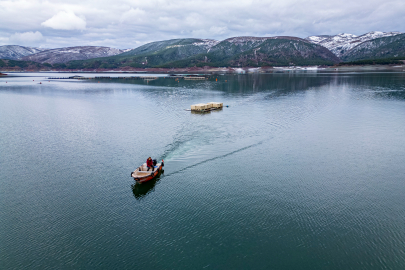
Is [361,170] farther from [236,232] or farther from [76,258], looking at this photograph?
[76,258]

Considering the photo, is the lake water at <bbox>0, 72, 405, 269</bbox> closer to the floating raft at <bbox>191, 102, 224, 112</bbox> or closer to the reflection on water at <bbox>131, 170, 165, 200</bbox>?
the reflection on water at <bbox>131, 170, 165, 200</bbox>

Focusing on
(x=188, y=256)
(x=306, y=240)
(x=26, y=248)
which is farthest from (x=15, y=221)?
(x=306, y=240)

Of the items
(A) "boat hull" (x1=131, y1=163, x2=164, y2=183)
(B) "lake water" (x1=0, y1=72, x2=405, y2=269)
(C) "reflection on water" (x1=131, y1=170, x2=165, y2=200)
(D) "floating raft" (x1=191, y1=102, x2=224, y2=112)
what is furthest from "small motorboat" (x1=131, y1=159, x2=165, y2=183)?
(D) "floating raft" (x1=191, y1=102, x2=224, y2=112)

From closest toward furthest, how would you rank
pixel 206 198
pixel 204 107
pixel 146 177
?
pixel 206 198
pixel 146 177
pixel 204 107

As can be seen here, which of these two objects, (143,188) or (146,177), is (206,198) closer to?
(143,188)

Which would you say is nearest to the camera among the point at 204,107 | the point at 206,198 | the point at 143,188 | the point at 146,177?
the point at 206,198

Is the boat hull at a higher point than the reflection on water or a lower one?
higher

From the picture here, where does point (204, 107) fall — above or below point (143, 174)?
above

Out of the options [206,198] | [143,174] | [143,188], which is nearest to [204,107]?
[143,174]
